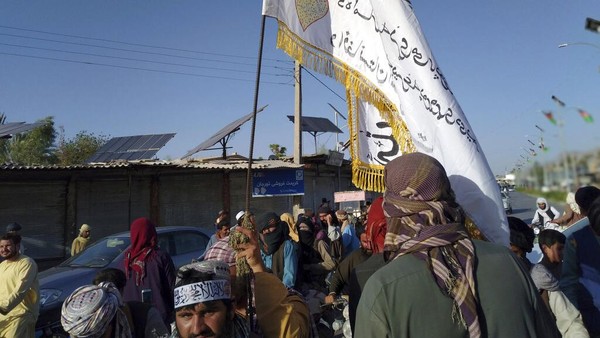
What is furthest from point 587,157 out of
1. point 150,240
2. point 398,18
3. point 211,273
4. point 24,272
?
point 24,272

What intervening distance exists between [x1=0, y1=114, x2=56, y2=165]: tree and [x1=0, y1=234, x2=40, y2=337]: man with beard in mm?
30763

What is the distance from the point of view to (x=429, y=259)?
54.7 inches

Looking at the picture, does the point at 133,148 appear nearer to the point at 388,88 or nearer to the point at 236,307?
the point at 388,88

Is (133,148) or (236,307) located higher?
(133,148)

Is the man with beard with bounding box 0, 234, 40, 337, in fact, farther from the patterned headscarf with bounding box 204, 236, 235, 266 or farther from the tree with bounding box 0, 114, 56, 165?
the tree with bounding box 0, 114, 56, 165

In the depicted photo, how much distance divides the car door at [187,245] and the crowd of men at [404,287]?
12.1ft

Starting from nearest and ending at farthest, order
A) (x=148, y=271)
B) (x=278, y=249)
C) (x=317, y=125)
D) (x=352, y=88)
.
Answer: (x=352, y=88)
(x=148, y=271)
(x=278, y=249)
(x=317, y=125)

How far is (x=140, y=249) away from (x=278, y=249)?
5.05 feet

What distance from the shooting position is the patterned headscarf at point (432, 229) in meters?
1.34

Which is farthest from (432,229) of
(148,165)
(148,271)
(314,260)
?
(148,165)

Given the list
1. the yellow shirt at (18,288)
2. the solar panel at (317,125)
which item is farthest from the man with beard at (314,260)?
the solar panel at (317,125)

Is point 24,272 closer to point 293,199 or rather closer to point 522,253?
point 522,253

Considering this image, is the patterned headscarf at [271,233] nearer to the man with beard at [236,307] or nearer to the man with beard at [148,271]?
the man with beard at [148,271]

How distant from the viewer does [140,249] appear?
380 cm
